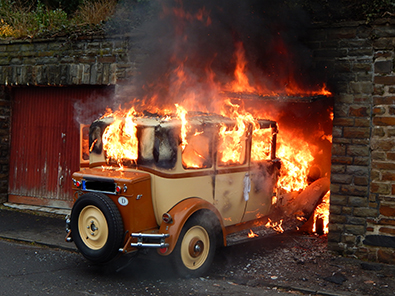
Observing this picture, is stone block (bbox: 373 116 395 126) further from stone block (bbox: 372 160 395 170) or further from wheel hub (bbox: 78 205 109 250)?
wheel hub (bbox: 78 205 109 250)

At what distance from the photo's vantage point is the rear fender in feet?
17.7

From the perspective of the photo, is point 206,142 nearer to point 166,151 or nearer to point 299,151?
point 166,151

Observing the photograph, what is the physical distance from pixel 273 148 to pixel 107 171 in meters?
2.84

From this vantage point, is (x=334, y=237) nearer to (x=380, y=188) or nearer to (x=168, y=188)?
(x=380, y=188)

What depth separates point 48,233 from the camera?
8.15m

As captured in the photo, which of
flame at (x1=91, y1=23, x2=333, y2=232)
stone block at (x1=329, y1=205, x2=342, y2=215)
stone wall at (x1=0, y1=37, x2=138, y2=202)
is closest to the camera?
stone block at (x1=329, y1=205, x2=342, y2=215)

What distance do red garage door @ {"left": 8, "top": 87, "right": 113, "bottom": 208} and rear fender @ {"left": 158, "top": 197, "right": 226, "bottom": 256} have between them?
14.6ft

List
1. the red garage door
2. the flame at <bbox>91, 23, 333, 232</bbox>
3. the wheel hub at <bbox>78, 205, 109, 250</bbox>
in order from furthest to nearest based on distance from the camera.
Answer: the red garage door < the flame at <bbox>91, 23, 333, 232</bbox> < the wheel hub at <bbox>78, 205, 109, 250</bbox>

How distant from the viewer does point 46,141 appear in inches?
400

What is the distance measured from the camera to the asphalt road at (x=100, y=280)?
5.34 metres

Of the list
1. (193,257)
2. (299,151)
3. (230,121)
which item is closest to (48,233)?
(193,257)

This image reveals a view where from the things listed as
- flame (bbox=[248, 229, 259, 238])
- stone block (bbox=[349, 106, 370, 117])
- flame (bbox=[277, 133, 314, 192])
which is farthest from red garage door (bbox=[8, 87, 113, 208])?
stone block (bbox=[349, 106, 370, 117])

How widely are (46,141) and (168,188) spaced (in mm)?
5475

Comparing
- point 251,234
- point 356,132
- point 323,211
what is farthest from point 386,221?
point 251,234
